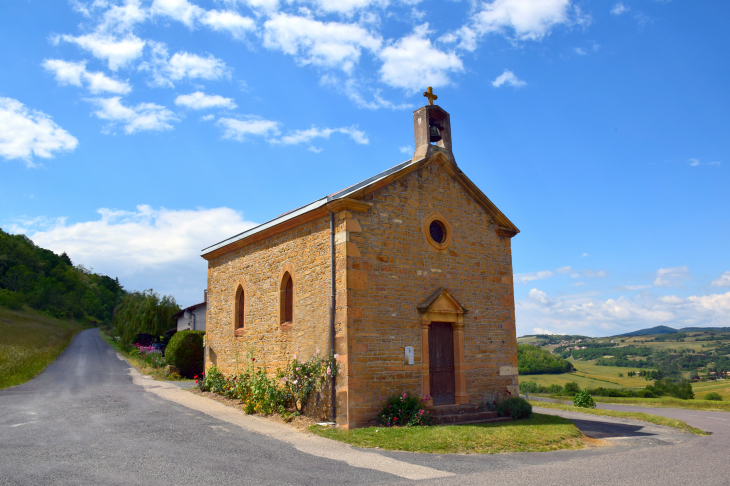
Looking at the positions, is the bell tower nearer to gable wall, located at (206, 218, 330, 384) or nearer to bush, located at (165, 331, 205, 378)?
gable wall, located at (206, 218, 330, 384)

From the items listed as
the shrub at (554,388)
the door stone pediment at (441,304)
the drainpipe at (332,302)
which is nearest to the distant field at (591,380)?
the shrub at (554,388)

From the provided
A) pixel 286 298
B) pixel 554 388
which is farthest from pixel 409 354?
pixel 554 388

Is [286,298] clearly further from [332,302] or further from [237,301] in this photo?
[237,301]

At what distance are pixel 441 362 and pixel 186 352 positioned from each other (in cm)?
1434

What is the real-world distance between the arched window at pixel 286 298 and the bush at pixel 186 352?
36.4 feet

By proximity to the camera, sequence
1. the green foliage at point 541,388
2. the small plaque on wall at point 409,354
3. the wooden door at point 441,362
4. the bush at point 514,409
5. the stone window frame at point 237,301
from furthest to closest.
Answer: the green foliage at point 541,388 → the stone window frame at point 237,301 → the bush at point 514,409 → the wooden door at point 441,362 → the small plaque on wall at point 409,354

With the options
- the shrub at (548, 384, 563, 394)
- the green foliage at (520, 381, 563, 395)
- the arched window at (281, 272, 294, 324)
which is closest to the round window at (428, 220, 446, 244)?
the arched window at (281, 272, 294, 324)

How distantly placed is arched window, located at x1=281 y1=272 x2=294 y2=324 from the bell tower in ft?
15.7

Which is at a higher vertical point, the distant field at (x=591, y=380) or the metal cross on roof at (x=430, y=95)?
the metal cross on roof at (x=430, y=95)

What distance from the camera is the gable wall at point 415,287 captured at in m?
10.8

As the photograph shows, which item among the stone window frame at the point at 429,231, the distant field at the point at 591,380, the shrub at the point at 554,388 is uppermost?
the stone window frame at the point at 429,231

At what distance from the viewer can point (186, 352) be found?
22453 mm

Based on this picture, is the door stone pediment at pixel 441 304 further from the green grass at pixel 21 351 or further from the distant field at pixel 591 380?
the distant field at pixel 591 380

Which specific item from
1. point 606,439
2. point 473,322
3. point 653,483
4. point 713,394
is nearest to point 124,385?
point 473,322
